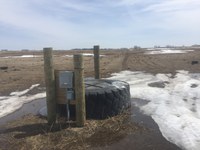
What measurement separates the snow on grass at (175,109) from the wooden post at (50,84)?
278 cm

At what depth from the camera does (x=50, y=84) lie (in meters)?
7.73

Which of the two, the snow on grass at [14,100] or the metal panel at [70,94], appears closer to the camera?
the metal panel at [70,94]

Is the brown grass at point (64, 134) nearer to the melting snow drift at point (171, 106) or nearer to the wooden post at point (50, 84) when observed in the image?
the wooden post at point (50, 84)

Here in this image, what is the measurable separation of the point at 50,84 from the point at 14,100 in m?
4.65

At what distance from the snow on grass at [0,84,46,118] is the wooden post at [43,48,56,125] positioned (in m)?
2.36

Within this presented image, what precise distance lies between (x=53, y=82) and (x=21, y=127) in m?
1.49

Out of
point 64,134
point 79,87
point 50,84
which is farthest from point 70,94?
point 64,134

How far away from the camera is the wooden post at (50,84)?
7637mm

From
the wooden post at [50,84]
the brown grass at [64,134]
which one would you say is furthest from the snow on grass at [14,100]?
the wooden post at [50,84]

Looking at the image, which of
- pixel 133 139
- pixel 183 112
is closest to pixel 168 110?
pixel 183 112

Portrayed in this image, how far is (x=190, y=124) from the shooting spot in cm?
752

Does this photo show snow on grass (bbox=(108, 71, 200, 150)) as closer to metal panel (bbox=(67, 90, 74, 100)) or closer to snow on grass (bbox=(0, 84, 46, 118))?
metal panel (bbox=(67, 90, 74, 100))

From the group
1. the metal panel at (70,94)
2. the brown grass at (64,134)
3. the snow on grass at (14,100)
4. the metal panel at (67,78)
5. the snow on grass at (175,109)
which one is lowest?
the snow on grass at (14,100)

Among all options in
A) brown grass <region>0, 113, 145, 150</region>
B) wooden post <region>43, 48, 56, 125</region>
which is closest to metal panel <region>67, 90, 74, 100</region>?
wooden post <region>43, 48, 56, 125</region>
